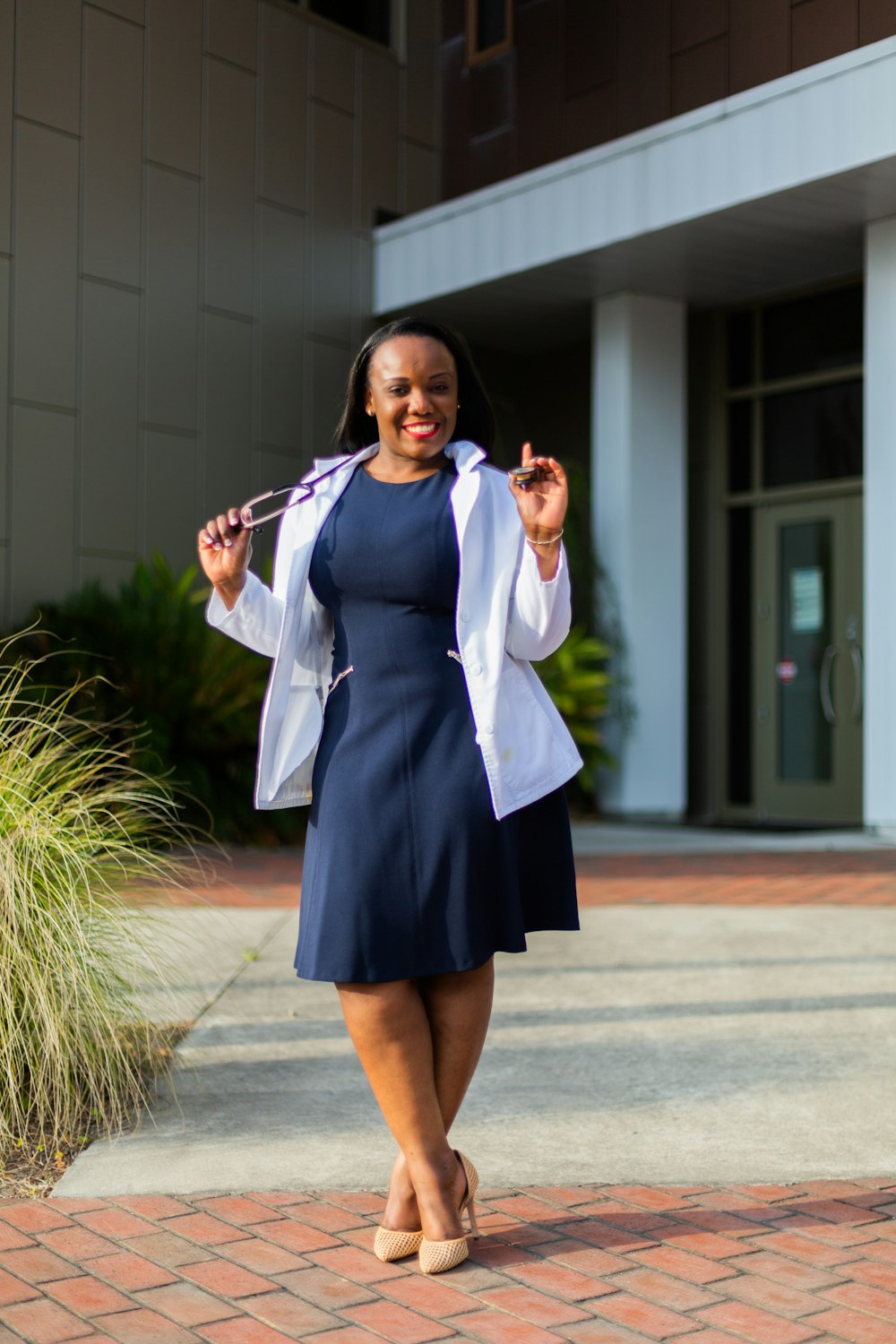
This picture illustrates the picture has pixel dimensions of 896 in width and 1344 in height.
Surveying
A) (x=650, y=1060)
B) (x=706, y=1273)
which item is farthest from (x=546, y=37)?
(x=706, y=1273)

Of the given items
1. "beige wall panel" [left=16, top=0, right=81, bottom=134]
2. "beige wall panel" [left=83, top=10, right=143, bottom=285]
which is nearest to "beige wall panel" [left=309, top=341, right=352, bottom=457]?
"beige wall panel" [left=83, top=10, right=143, bottom=285]

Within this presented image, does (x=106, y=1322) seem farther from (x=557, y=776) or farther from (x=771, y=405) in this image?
(x=771, y=405)

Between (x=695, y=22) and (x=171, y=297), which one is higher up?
(x=695, y=22)

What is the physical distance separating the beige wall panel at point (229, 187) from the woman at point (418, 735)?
416 inches

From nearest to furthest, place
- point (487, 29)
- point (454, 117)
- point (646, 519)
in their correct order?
point (646, 519) < point (487, 29) < point (454, 117)

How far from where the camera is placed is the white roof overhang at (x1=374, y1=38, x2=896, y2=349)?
33.6 feet

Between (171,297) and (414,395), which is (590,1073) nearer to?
(414,395)

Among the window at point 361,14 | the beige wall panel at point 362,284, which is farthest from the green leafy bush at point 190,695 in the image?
the window at point 361,14

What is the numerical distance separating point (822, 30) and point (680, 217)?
176cm

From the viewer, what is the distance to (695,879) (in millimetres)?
8664

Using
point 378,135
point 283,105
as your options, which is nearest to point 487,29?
point 378,135

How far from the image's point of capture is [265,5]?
525 inches

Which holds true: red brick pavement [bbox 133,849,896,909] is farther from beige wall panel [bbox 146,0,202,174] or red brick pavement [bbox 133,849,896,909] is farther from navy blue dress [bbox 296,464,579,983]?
beige wall panel [bbox 146,0,202,174]

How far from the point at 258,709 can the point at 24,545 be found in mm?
2644
